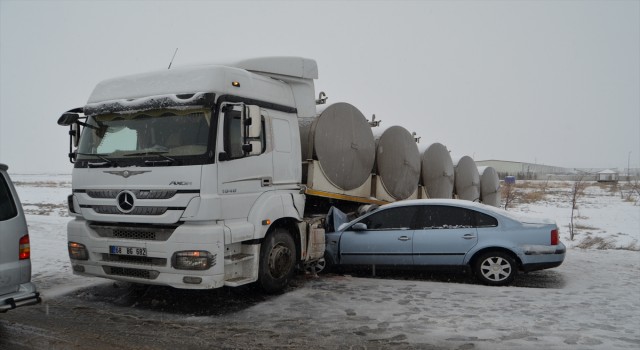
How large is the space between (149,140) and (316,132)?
2736 mm

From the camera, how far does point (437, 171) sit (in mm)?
11062

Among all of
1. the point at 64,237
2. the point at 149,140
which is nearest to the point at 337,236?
the point at 149,140

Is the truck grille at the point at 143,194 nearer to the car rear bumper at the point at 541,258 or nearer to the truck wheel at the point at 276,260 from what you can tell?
the truck wheel at the point at 276,260

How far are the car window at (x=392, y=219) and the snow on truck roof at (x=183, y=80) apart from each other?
118 inches

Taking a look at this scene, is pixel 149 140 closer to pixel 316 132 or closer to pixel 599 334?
pixel 316 132

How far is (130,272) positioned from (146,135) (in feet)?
5.56

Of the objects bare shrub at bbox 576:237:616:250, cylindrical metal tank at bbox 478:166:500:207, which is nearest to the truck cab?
bare shrub at bbox 576:237:616:250

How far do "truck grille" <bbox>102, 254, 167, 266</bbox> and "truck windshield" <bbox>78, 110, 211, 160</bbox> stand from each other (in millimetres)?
1237

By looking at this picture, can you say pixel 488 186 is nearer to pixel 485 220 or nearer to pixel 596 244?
pixel 596 244

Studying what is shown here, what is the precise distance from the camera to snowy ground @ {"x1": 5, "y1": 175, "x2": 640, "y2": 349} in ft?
15.5

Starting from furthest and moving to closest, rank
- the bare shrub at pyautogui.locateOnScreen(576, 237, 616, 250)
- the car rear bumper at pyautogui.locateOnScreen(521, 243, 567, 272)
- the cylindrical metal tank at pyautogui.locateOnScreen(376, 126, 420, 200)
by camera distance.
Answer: the bare shrub at pyautogui.locateOnScreen(576, 237, 616, 250)
the cylindrical metal tank at pyautogui.locateOnScreen(376, 126, 420, 200)
the car rear bumper at pyautogui.locateOnScreen(521, 243, 567, 272)

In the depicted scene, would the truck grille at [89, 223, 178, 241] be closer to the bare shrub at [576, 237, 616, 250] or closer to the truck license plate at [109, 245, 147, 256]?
the truck license plate at [109, 245, 147, 256]

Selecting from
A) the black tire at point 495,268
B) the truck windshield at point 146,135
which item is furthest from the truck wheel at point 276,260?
the black tire at point 495,268

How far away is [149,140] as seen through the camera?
562 centimetres
